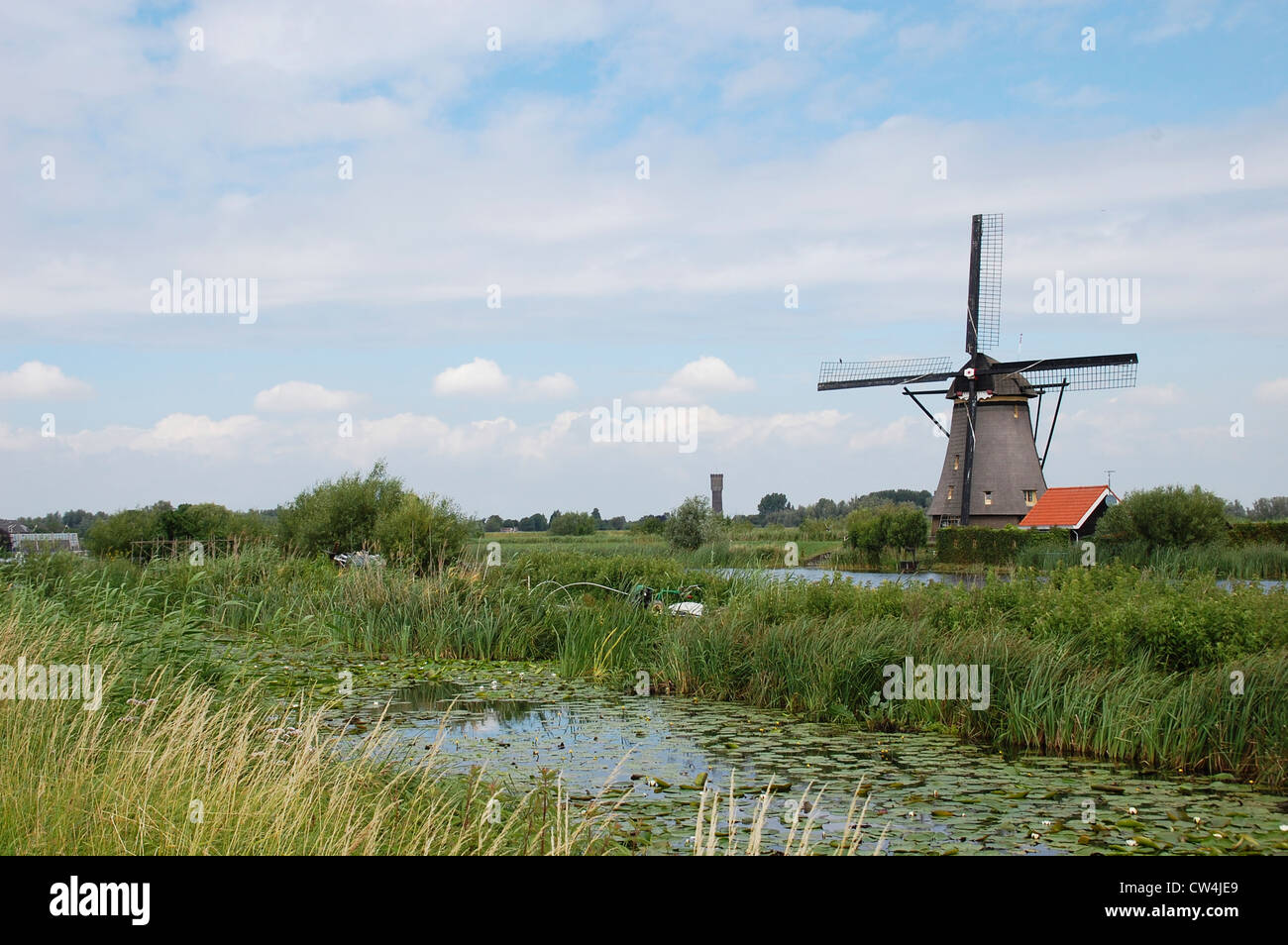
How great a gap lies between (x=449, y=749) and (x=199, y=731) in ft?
9.36

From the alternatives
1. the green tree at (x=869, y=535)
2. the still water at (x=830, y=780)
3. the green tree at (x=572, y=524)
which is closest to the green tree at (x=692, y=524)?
the green tree at (x=869, y=535)

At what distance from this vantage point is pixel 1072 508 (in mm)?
34625

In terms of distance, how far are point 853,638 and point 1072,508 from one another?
1091 inches

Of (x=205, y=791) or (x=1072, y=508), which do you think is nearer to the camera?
(x=205, y=791)

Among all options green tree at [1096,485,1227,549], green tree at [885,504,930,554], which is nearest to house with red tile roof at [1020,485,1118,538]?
green tree at [1096,485,1227,549]

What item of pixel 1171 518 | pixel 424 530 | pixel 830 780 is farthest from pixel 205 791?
pixel 1171 518

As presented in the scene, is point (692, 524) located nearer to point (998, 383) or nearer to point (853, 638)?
point (998, 383)

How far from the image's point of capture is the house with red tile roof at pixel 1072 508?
112 ft

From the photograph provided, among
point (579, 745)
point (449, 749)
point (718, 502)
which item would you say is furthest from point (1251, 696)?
point (718, 502)

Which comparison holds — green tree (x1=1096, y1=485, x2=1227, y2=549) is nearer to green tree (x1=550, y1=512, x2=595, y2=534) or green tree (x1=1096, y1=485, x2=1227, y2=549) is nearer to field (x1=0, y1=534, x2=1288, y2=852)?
field (x1=0, y1=534, x2=1288, y2=852)

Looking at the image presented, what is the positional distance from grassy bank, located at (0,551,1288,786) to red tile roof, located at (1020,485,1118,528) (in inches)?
896

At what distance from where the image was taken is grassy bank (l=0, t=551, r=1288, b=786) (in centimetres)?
768

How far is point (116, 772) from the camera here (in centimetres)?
468

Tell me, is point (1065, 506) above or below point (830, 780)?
above
